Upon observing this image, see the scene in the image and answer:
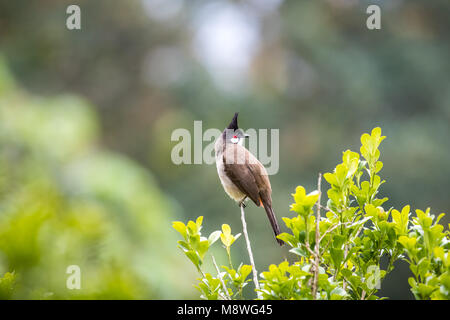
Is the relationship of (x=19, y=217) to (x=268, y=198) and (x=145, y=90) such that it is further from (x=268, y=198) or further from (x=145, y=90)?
(x=145, y=90)

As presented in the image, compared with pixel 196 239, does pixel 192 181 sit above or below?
above

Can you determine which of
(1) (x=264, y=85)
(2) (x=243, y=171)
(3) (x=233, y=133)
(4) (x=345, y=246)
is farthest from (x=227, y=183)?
(1) (x=264, y=85)

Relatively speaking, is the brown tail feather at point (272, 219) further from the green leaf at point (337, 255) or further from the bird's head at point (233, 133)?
the green leaf at point (337, 255)

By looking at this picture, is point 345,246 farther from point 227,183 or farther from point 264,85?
point 264,85

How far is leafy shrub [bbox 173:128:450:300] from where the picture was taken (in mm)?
1179

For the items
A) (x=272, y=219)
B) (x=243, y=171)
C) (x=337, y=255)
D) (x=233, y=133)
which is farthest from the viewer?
(x=243, y=171)

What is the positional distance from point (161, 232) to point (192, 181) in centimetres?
345

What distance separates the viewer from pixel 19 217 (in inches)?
30.5

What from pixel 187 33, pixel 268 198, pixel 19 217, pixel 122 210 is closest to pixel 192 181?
pixel 187 33

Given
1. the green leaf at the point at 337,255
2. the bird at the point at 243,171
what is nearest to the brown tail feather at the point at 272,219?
the bird at the point at 243,171

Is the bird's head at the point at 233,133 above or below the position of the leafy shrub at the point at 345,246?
above

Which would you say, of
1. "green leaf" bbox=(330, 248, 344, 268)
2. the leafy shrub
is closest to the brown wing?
the leafy shrub

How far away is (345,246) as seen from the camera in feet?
4.33

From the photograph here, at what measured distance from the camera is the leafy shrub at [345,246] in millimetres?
1179
